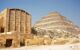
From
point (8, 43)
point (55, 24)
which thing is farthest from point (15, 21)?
point (55, 24)

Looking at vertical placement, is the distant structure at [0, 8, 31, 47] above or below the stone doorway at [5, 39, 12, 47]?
above

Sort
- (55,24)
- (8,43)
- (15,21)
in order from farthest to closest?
1. (55,24)
2. (15,21)
3. (8,43)

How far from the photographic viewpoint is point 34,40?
18781mm

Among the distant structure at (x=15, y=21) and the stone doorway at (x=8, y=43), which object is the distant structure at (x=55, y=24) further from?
the stone doorway at (x=8, y=43)

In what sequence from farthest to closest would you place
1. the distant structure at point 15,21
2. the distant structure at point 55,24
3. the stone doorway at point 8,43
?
the distant structure at point 55,24 < the distant structure at point 15,21 < the stone doorway at point 8,43

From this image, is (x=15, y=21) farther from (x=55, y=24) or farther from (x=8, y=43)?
(x=55, y=24)

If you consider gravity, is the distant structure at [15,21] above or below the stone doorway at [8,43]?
above

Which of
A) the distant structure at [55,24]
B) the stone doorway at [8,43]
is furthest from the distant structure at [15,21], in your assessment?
the distant structure at [55,24]

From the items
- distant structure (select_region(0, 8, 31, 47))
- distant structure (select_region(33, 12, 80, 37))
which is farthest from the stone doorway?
distant structure (select_region(33, 12, 80, 37))

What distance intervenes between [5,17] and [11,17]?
0.79 meters

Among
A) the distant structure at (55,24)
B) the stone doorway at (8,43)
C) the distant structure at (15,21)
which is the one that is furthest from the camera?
the distant structure at (55,24)

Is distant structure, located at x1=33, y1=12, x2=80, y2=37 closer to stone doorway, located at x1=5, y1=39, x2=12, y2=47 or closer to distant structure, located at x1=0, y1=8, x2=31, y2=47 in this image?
distant structure, located at x1=0, y1=8, x2=31, y2=47

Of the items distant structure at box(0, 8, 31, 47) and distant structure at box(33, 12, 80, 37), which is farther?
distant structure at box(33, 12, 80, 37)

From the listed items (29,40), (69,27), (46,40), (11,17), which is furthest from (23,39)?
(69,27)
